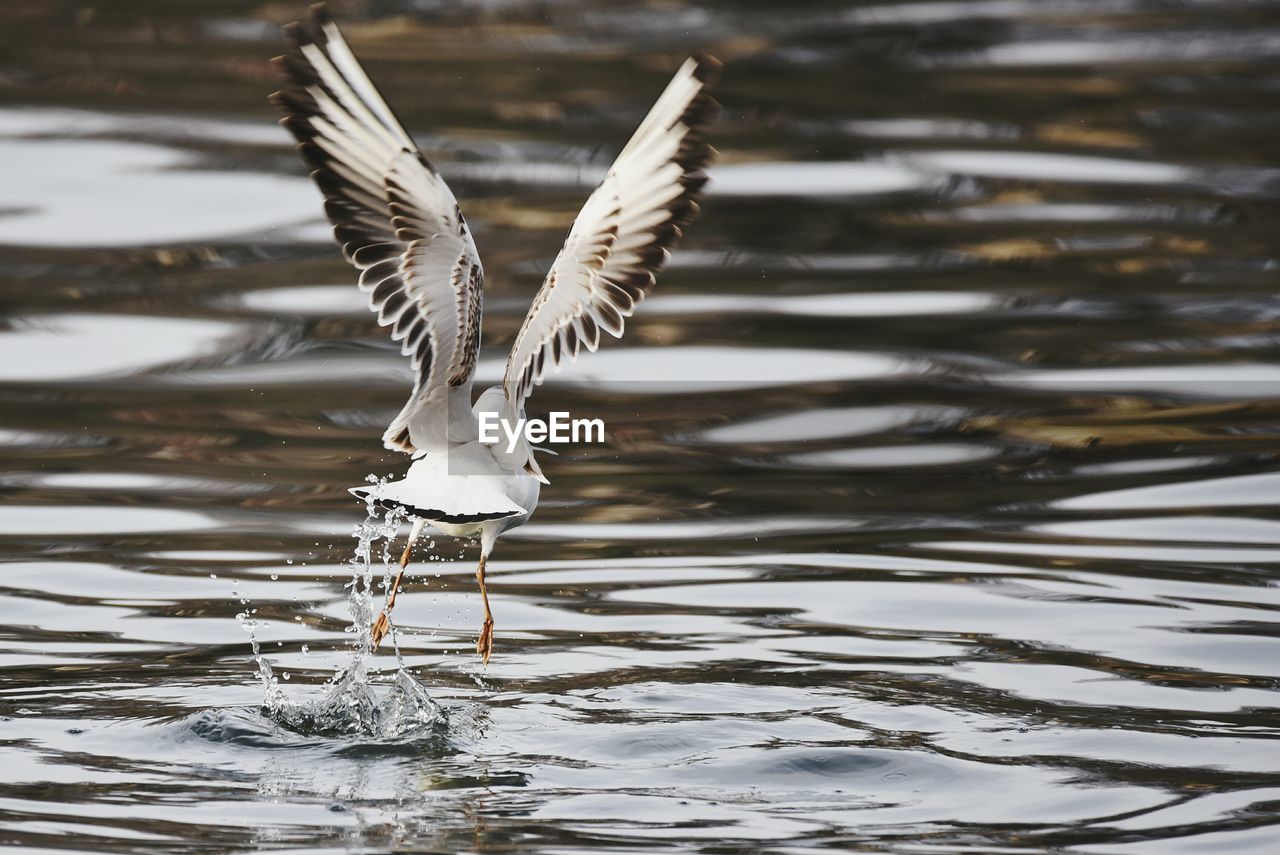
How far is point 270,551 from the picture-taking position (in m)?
10.4

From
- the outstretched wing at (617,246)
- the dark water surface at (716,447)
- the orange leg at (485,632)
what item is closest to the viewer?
the dark water surface at (716,447)

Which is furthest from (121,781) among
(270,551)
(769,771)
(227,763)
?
(270,551)

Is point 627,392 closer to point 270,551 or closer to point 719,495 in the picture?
point 719,495

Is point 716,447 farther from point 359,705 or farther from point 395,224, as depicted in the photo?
point 395,224

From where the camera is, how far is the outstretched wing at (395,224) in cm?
754

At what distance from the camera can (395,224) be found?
305 inches

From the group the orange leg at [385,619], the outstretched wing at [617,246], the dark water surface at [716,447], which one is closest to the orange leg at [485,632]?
the dark water surface at [716,447]

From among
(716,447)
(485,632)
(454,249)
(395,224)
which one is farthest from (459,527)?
(716,447)

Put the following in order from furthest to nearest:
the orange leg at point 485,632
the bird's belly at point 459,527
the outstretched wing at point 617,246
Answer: the orange leg at point 485,632 < the outstretched wing at point 617,246 < the bird's belly at point 459,527

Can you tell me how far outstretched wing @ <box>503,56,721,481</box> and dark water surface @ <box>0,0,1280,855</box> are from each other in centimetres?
139

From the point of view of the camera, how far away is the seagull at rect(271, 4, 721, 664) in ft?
24.8

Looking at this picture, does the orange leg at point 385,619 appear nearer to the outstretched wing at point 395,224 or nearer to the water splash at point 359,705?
the water splash at point 359,705

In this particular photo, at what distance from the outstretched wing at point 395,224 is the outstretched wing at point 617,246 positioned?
26 cm

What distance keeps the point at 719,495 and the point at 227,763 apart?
464cm
